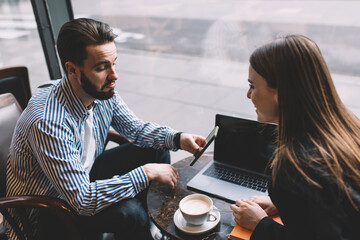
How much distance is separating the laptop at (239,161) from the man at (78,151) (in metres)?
0.13

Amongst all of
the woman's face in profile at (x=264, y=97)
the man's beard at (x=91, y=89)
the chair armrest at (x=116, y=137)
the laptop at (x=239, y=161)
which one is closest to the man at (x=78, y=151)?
the man's beard at (x=91, y=89)

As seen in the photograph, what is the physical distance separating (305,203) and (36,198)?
94 centimetres

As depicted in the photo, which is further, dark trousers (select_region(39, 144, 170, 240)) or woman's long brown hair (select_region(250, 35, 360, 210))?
dark trousers (select_region(39, 144, 170, 240))

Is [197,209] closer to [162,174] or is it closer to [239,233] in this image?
[239,233]

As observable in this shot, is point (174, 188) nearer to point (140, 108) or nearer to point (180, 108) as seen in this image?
point (180, 108)

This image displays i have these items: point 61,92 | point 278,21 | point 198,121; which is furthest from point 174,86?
point 61,92

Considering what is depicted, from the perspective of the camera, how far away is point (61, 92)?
1297 millimetres

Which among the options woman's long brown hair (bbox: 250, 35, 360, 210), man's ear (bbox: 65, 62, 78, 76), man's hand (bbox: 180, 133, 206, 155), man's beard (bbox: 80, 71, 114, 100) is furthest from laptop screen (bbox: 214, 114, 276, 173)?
man's ear (bbox: 65, 62, 78, 76)

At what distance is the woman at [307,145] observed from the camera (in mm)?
750

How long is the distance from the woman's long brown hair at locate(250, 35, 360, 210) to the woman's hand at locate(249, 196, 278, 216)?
0.83 feet

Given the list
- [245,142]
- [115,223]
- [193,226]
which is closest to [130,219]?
[115,223]

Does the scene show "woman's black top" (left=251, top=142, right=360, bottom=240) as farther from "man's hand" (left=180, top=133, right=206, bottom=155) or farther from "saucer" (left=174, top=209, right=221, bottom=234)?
"man's hand" (left=180, top=133, right=206, bottom=155)

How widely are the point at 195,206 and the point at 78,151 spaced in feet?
1.87

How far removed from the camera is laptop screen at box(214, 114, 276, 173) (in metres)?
1.23
